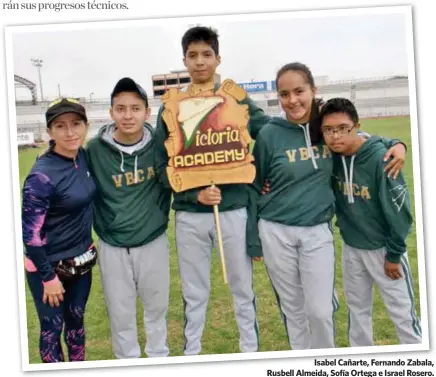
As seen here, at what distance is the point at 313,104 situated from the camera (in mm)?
2559

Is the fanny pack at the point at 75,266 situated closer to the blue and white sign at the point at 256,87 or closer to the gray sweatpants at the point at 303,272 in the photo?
the gray sweatpants at the point at 303,272

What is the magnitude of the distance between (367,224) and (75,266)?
1663 millimetres

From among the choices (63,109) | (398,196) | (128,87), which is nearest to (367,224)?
(398,196)

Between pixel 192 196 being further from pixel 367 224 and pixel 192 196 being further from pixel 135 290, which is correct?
pixel 367 224

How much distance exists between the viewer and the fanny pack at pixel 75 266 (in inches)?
102

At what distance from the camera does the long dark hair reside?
252cm

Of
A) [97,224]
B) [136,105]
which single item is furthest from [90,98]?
[97,224]

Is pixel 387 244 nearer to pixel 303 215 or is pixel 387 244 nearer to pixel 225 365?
pixel 303 215

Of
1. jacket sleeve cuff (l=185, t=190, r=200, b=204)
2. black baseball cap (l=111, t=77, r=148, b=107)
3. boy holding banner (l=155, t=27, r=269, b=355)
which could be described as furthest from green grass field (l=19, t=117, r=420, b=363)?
black baseball cap (l=111, t=77, r=148, b=107)

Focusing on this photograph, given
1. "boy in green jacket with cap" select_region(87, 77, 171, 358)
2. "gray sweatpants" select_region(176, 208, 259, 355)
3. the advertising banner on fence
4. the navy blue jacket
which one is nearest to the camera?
the navy blue jacket

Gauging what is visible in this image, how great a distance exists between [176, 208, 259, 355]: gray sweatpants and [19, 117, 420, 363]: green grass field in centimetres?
11

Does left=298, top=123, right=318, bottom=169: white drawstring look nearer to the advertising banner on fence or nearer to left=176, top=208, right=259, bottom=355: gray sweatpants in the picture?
left=176, top=208, right=259, bottom=355: gray sweatpants

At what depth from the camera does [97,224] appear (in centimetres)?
268

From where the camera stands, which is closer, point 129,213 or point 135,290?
point 129,213
